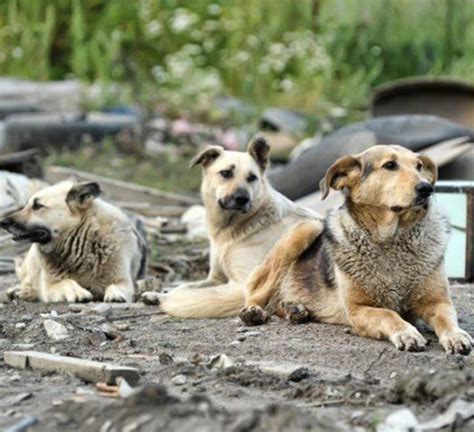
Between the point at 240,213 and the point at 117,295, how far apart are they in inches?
37.4

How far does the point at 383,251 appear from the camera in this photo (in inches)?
282

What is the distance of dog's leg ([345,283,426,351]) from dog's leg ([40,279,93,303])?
214 centimetres

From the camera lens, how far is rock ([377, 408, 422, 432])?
496 cm

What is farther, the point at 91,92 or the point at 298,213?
the point at 91,92

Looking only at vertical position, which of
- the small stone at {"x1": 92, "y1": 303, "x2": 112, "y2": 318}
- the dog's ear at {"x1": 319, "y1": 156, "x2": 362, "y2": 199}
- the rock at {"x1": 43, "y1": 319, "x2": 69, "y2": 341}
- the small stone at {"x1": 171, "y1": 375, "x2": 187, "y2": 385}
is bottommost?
the small stone at {"x1": 92, "y1": 303, "x2": 112, "y2": 318}

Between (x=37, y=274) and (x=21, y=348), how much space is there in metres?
2.14

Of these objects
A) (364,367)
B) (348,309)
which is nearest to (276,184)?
(348,309)

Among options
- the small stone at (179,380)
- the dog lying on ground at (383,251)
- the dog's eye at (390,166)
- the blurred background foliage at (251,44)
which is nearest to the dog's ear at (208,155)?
the dog lying on ground at (383,251)

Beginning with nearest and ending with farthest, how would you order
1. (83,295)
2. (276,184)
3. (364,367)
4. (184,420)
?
(184,420), (364,367), (83,295), (276,184)

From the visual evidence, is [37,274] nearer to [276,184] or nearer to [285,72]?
[276,184]

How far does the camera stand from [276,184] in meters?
12.8

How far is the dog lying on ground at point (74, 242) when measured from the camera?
9000 millimetres

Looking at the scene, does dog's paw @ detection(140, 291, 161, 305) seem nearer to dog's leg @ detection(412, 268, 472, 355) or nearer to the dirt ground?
the dirt ground

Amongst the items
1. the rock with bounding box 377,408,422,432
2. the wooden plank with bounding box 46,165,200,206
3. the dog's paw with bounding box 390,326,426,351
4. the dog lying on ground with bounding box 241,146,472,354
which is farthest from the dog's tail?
the wooden plank with bounding box 46,165,200,206
